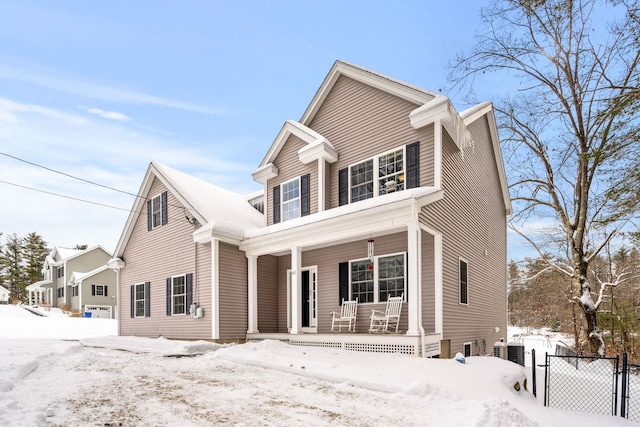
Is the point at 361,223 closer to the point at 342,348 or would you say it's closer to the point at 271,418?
the point at 342,348

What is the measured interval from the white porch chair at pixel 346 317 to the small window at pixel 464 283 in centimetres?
293

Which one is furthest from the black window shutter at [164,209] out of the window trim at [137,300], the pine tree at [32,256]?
the pine tree at [32,256]

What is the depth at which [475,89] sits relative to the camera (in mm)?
16469

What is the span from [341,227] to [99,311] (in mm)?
31777

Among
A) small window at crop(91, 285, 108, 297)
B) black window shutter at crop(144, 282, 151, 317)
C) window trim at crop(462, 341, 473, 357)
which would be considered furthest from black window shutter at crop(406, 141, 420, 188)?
small window at crop(91, 285, 108, 297)

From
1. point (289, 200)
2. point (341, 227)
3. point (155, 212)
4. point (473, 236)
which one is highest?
point (289, 200)

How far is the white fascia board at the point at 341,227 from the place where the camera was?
860 centimetres

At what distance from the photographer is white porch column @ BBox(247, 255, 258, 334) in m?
11.7

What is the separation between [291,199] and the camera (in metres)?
12.7

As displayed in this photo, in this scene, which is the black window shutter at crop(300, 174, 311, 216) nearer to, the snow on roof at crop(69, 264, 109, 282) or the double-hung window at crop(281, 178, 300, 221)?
the double-hung window at crop(281, 178, 300, 221)

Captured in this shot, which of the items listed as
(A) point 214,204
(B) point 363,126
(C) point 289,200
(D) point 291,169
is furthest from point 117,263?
(B) point 363,126

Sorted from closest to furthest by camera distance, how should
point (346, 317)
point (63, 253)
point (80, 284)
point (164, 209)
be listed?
point (346, 317) → point (164, 209) → point (80, 284) → point (63, 253)

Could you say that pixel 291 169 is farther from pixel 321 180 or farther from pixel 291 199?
pixel 321 180

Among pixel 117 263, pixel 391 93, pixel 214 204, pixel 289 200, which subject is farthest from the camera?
pixel 117 263
